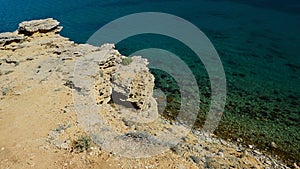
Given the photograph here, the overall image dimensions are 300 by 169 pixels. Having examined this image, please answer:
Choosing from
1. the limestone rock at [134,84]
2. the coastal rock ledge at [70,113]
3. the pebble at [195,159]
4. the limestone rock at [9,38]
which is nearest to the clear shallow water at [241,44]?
the coastal rock ledge at [70,113]

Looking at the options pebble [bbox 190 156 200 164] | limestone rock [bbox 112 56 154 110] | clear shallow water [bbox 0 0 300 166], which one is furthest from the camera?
clear shallow water [bbox 0 0 300 166]

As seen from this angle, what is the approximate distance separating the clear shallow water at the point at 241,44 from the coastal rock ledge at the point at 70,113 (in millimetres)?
3584

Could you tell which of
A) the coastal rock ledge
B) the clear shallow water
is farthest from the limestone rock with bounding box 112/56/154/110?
the clear shallow water

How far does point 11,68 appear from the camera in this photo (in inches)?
787

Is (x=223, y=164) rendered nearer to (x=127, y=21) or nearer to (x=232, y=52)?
(x=232, y=52)

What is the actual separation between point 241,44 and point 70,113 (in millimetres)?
29949

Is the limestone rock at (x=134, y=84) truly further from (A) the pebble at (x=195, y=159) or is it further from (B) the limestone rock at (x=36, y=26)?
(B) the limestone rock at (x=36, y=26)

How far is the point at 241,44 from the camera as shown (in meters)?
39.3

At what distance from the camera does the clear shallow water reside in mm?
21812

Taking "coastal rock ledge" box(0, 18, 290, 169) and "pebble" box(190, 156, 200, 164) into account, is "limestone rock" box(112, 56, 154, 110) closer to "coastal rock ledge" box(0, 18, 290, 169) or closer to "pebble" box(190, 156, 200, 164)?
"coastal rock ledge" box(0, 18, 290, 169)

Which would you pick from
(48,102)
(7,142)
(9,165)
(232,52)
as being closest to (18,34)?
(48,102)

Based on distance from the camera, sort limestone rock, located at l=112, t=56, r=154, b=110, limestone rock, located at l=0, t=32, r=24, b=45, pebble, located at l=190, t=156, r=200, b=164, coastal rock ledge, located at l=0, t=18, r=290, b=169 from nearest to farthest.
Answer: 1. coastal rock ledge, located at l=0, t=18, r=290, b=169
2. pebble, located at l=190, t=156, r=200, b=164
3. limestone rock, located at l=112, t=56, r=154, b=110
4. limestone rock, located at l=0, t=32, r=24, b=45

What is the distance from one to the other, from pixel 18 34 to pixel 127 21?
2872 centimetres

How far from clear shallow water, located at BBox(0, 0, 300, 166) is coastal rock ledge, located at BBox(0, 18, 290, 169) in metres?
3.58
